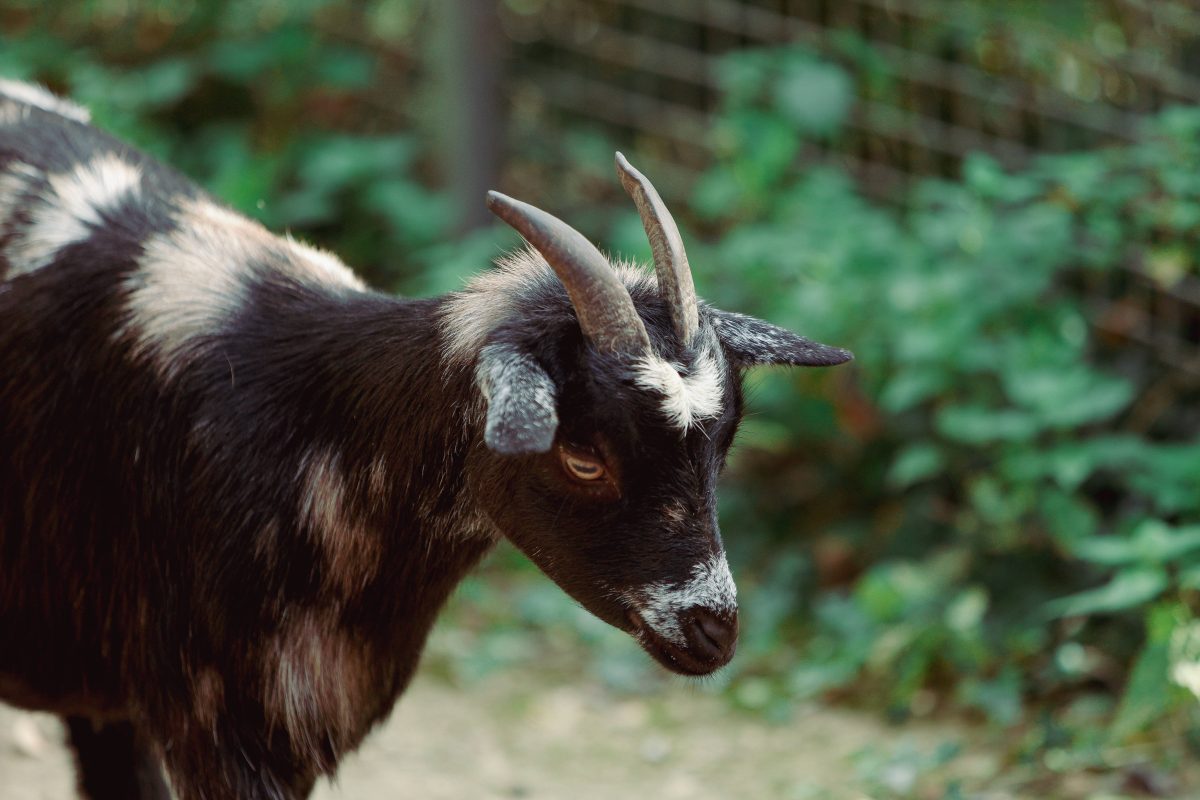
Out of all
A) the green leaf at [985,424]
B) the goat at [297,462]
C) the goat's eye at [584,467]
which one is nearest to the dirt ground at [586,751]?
the green leaf at [985,424]

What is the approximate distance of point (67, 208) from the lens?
3.67m

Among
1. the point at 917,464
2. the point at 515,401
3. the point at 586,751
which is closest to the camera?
the point at 515,401

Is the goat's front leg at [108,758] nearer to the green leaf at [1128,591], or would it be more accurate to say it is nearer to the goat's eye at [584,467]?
the goat's eye at [584,467]

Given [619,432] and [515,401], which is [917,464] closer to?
[619,432]

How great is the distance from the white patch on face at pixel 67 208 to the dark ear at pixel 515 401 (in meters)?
1.10

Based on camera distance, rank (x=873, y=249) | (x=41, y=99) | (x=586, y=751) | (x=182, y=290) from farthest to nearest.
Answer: (x=873, y=249) → (x=586, y=751) → (x=41, y=99) → (x=182, y=290)

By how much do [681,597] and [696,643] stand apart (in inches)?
4.0

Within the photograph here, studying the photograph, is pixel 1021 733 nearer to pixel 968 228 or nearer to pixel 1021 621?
pixel 1021 621

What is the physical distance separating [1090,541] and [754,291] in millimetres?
1694

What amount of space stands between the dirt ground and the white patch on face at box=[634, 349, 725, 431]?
5.22 feet

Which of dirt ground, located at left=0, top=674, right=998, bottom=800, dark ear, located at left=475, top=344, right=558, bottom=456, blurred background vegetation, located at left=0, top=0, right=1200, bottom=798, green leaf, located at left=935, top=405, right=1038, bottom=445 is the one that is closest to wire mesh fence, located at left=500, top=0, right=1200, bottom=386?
blurred background vegetation, located at left=0, top=0, right=1200, bottom=798

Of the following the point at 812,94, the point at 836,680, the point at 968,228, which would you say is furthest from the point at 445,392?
the point at 812,94

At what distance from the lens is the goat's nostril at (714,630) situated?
3195 mm

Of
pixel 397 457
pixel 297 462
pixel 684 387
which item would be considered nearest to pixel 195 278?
pixel 297 462
